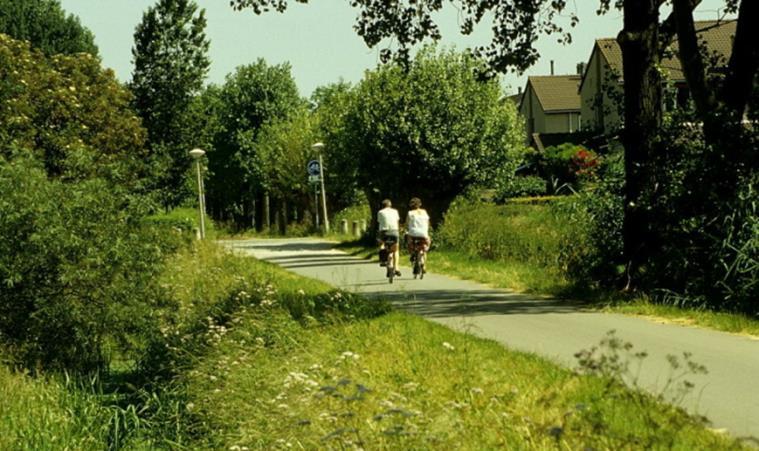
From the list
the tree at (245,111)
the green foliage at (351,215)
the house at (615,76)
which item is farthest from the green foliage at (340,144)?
the tree at (245,111)

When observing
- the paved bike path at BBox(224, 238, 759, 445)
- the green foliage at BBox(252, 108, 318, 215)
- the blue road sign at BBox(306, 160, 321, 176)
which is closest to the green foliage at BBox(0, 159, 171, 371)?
the paved bike path at BBox(224, 238, 759, 445)

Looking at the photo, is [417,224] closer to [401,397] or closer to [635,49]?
[635,49]

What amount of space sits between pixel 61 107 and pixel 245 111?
136 feet

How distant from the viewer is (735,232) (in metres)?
15.4

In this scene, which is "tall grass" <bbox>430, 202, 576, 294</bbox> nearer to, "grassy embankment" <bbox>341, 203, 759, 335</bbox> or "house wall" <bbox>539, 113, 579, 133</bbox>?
"grassy embankment" <bbox>341, 203, 759, 335</bbox>

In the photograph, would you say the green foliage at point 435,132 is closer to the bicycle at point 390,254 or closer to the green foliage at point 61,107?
the green foliage at point 61,107

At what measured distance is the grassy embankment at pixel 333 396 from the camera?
6863 mm

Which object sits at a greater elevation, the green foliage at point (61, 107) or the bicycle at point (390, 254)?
the green foliage at point (61, 107)

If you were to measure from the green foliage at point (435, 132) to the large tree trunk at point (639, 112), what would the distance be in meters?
16.8

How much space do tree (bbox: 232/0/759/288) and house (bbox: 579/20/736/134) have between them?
38 cm

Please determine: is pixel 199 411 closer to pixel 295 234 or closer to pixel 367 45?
pixel 367 45

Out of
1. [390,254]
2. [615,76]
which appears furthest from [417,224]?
[615,76]

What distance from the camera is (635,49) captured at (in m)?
17.7

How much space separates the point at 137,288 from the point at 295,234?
144 feet
